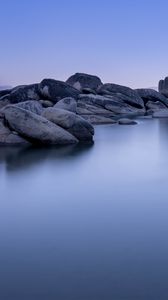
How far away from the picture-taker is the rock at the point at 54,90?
85.9 feet

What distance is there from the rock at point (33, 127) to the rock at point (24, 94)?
584 inches

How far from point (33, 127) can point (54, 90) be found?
51.6ft

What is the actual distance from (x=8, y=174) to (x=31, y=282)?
455 cm

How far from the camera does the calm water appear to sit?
9.89 ft

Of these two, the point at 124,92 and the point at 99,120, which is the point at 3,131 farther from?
the point at 124,92

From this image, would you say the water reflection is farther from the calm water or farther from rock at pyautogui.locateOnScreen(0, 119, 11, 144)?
rock at pyautogui.locateOnScreen(0, 119, 11, 144)

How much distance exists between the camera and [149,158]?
9.91 meters

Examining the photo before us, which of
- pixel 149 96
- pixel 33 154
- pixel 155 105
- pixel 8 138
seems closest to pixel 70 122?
pixel 8 138

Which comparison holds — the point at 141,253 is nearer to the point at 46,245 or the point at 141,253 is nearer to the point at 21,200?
the point at 46,245

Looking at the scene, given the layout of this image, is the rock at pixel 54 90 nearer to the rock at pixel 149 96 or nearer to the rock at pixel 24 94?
A: the rock at pixel 24 94

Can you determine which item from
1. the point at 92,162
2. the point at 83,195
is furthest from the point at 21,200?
the point at 92,162

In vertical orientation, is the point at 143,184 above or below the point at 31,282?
above

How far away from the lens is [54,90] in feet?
86.1

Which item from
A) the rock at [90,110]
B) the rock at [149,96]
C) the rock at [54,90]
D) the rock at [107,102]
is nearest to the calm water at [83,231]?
the rock at [90,110]
